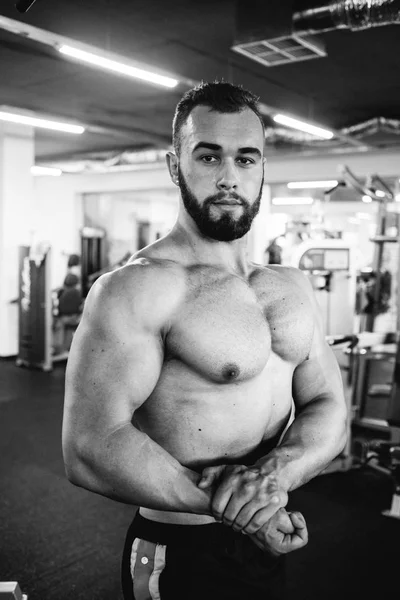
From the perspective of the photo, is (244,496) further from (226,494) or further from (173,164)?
(173,164)

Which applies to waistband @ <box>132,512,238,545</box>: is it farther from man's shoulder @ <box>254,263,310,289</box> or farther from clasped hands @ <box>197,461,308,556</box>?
man's shoulder @ <box>254,263,310,289</box>

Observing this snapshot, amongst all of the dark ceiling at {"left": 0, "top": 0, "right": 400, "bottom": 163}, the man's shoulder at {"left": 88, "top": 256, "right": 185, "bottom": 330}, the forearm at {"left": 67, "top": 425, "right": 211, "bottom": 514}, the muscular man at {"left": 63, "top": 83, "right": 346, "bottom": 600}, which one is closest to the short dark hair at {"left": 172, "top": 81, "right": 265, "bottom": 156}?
the muscular man at {"left": 63, "top": 83, "right": 346, "bottom": 600}

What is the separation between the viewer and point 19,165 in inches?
244

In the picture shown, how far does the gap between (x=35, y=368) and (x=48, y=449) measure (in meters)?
2.52

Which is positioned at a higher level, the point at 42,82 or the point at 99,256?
the point at 42,82

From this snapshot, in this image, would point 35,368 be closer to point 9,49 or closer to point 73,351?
point 9,49

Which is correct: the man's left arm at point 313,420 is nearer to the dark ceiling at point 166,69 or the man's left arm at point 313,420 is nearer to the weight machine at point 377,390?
the weight machine at point 377,390

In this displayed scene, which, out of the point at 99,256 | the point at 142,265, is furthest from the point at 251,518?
the point at 99,256

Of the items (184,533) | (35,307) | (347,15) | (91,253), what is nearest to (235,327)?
(184,533)

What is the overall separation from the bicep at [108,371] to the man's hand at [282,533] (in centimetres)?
27

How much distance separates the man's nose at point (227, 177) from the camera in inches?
39.2

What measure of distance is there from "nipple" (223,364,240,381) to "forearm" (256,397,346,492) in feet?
0.48

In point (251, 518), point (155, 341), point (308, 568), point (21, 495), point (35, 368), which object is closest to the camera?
point (251, 518)

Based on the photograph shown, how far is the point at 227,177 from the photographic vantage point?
100 cm
